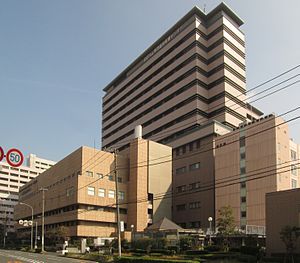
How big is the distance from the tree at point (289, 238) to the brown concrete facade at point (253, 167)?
32642 mm

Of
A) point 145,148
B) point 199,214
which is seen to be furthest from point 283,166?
point 145,148

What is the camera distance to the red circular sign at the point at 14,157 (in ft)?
77.4

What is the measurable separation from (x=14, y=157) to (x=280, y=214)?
30812mm

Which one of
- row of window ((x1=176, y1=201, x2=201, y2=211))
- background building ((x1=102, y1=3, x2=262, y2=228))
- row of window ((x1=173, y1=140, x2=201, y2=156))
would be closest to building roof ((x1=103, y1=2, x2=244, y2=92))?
background building ((x1=102, y1=3, x2=262, y2=228))

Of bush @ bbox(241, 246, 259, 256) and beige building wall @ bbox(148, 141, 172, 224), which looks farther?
beige building wall @ bbox(148, 141, 172, 224)

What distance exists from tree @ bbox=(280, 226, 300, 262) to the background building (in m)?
48.1

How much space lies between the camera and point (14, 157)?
942 inches

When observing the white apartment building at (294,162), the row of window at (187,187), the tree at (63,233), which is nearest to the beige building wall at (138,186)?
the row of window at (187,187)

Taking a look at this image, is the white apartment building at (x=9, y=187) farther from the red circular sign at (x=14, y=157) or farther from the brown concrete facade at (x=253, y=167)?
the red circular sign at (x=14, y=157)

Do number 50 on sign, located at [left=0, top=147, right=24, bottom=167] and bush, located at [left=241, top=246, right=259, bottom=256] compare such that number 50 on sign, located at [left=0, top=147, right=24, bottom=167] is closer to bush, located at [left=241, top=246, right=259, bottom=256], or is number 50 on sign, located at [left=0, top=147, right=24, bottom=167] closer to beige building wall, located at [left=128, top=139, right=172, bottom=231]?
bush, located at [left=241, top=246, right=259, bottom=256]

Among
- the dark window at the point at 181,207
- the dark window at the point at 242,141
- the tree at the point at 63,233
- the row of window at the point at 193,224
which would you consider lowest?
the tree at the point at 63,233

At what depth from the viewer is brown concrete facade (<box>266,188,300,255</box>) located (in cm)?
4319

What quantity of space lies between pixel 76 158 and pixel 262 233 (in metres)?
43.5

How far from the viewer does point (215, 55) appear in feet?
354
